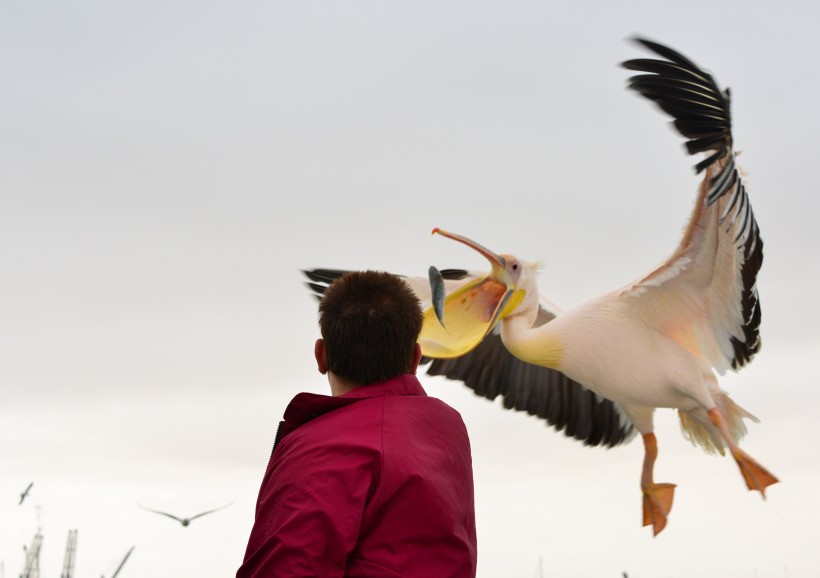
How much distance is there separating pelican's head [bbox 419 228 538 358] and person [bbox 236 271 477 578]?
4119 millimetres

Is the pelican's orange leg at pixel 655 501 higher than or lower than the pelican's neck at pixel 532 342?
lower

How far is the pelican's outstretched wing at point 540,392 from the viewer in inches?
312

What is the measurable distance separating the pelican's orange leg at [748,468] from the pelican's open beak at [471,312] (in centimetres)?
145

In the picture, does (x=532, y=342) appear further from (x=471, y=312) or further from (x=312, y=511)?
(x=312, y=511)

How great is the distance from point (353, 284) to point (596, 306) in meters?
4.67

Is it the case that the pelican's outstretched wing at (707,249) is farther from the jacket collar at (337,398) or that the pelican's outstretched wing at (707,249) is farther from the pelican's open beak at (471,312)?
the jacket collar at (337,398)

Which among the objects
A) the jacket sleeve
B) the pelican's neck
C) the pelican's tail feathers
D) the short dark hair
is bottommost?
the jacket sleeve

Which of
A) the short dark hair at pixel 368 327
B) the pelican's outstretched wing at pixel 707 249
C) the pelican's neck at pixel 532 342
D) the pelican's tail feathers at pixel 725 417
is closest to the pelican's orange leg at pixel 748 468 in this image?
the pelican's tail feathers at pixel 725 417

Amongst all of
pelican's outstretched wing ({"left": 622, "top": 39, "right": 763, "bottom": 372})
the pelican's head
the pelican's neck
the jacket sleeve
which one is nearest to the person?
the jacket sleeve

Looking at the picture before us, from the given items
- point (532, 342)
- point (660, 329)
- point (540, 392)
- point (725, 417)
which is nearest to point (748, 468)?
point (725, 417)

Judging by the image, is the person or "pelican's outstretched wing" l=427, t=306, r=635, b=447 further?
"pelican's outstretched wing" l=427, t=306, r=635, b=447

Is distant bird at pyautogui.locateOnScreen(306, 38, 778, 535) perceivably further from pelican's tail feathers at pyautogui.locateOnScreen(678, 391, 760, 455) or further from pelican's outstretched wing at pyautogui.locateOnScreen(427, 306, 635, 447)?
pelican's outstretched wing at pyautogui.locateOnScreen(427, 306, 635, 447)

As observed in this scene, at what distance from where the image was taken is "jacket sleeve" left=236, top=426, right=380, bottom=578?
1.82m

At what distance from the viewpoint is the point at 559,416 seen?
8055mm
